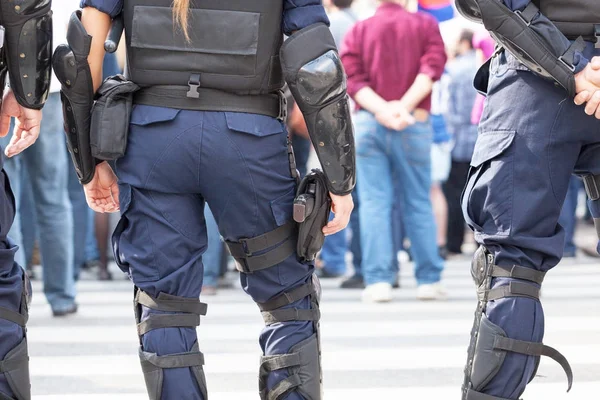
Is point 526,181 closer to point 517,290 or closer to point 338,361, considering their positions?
point 517,290

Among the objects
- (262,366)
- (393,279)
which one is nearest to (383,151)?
(393,279)

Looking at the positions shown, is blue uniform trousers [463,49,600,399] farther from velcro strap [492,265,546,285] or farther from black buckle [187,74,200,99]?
black buckle [187,74,200,99]

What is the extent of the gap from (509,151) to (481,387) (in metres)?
0.78

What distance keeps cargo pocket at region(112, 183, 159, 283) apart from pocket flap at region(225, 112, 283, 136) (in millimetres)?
402

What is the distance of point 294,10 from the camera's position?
378 centimetres

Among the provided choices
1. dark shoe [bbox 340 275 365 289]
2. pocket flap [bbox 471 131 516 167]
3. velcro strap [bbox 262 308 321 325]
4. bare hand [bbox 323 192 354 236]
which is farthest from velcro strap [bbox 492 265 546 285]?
dark shoe [bbox 340 275 365 289]

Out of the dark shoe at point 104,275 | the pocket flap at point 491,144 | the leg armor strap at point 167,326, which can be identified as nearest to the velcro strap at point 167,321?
the leg armor strap at point 167,326

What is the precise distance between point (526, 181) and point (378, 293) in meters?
4.33

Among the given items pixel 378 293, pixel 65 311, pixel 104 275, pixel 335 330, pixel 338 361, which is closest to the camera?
pixel 338 361

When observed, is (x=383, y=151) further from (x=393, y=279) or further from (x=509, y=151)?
(x=509, y=151)

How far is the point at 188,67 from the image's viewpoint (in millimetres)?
3725

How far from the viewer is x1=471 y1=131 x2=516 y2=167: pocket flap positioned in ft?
12.5

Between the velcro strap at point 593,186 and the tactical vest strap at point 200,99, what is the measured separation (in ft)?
3.55

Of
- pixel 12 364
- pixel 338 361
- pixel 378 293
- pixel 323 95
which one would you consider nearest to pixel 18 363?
pixel 12 364
